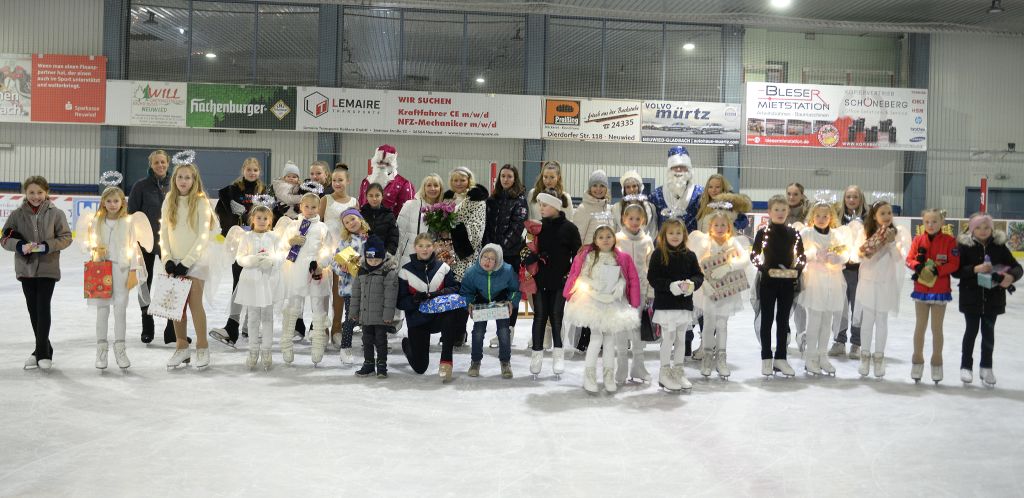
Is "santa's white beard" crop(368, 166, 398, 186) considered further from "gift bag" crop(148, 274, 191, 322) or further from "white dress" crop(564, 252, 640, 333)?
"white dress" crop(564, 252, 640, 333)

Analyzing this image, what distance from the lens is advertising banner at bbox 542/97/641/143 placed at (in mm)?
20141

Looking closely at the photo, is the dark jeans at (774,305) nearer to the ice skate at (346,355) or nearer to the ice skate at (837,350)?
the ice skate at (837,350)

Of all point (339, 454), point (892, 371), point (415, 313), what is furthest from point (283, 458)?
point (892, 371)

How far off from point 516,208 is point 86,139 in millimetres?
15968

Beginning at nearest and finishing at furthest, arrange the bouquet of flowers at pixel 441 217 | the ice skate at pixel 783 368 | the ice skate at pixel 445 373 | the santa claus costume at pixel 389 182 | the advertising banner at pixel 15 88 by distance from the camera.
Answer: the ice skate at pixel 445 373, the ice skate at pixel 783 368, the bouquet of flowers at pixel 441 217, the santa claus costume at pixel 389 182, the advertising banner at pixel 15 88

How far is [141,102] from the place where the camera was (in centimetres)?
1914

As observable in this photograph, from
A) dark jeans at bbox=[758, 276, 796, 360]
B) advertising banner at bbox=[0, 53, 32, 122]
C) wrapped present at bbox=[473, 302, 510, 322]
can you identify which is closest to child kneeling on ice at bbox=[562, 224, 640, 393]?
wrapped present at bbox=[473, 302, 510, 322]

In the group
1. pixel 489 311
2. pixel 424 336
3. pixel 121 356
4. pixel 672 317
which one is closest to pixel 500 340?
pixel 489 311

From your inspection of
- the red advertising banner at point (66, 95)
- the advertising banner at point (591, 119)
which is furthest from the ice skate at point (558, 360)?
the red advertising banner at point (66, 95)

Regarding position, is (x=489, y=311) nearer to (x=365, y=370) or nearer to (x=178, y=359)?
(x=365, y=370)

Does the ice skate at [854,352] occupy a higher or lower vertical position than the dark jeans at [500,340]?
lower

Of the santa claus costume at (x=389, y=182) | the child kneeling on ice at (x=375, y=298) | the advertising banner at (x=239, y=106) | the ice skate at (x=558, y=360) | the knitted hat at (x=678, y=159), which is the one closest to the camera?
the child kneeling on ice at (x=375, y=298)

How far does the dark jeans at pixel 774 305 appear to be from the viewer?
6.42 meters

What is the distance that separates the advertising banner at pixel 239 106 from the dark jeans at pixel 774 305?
15.1 m
